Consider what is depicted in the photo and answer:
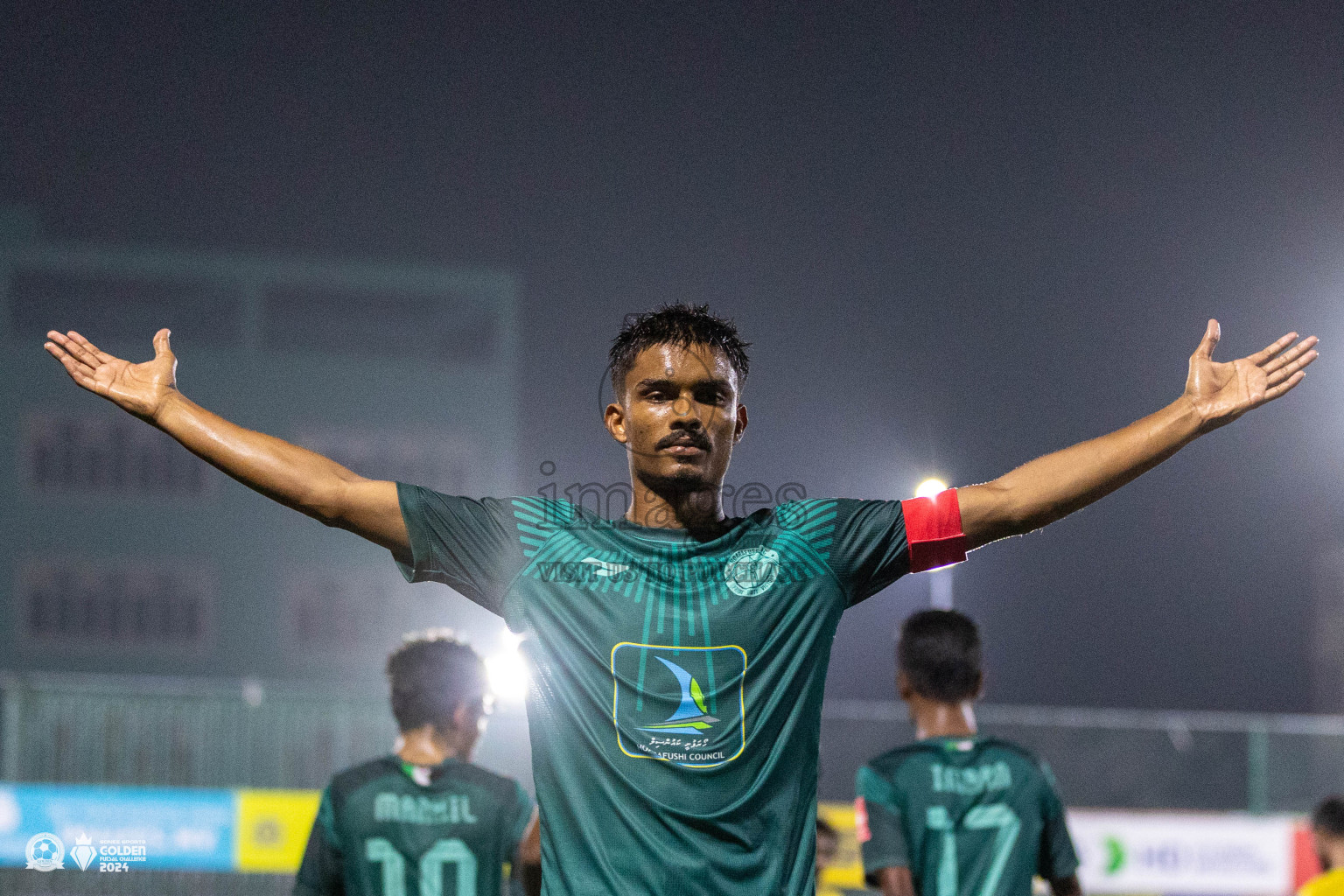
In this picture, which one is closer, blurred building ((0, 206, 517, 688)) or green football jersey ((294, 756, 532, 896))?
green football jersey ((294, 756, 532, 896))

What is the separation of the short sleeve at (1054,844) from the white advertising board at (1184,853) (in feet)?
20.4

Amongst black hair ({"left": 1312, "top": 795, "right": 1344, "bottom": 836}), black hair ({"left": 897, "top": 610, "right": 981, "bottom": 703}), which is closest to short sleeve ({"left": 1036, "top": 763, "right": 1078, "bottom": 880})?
black hair ({"left": 897, "top": 610, "right": 981, "bottom": 703})

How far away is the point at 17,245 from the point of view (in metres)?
→ 37.4

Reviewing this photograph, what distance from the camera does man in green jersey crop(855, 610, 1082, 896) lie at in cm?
450

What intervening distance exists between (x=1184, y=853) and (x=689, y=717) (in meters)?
9.39

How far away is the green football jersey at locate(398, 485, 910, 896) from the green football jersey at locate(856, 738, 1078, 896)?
1.86m

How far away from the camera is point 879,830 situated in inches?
179

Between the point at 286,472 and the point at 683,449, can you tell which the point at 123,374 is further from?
the point at 683,449

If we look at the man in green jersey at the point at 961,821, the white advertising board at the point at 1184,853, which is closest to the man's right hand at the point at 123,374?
the man in green jersey at the point at 961,821

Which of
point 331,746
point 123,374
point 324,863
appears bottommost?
point 331,746

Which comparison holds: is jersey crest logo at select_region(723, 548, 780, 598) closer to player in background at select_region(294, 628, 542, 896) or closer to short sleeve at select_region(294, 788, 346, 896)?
player in background at select_region(294, 628, 542, 896)

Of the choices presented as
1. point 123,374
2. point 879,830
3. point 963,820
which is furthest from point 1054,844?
point 123,374

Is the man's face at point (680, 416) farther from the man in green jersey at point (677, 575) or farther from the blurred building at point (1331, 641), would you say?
the blurred building at point (1331, 641)

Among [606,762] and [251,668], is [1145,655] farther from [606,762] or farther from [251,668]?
[606,762]
